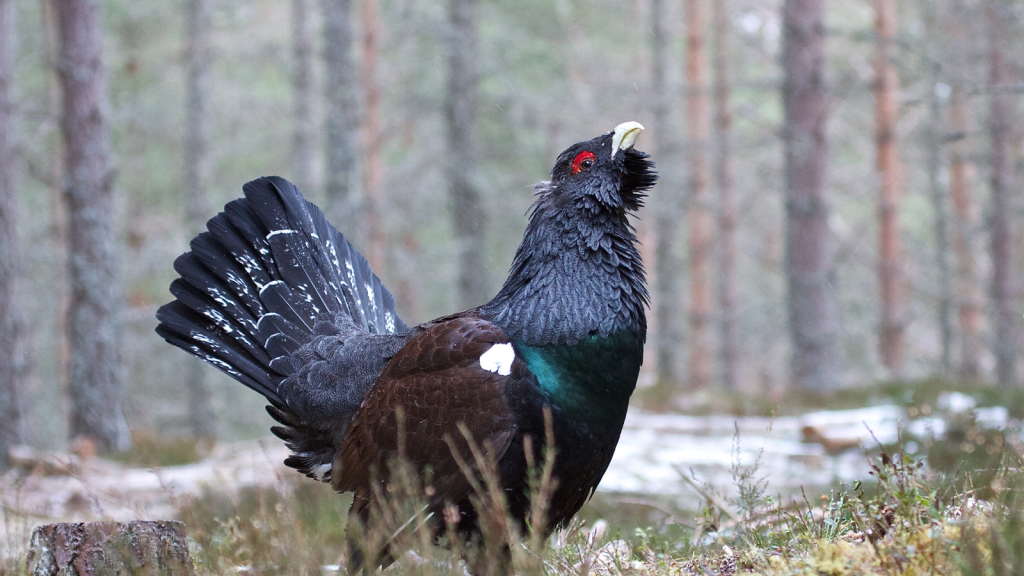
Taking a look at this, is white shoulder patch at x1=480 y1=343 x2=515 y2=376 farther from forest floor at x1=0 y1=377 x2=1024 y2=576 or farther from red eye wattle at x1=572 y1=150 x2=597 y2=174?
red eye wattle at x1=572 y1=150 x2=597 y2=174

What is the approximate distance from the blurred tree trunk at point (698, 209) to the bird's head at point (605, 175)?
13603 millimetres

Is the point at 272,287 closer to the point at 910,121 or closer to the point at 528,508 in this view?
the point at 528,508

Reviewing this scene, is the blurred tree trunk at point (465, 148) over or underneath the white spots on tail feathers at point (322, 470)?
over

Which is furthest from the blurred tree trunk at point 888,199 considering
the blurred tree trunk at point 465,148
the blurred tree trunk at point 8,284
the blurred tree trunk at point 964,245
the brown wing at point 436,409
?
the blurred tree trunk at point 8,284

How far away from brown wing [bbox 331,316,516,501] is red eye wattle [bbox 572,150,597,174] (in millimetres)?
800

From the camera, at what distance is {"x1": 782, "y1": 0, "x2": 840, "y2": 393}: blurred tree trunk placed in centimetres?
1088

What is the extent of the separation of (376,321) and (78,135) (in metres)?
6.85

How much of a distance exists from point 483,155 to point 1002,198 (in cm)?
947

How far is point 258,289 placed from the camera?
13.8 ft

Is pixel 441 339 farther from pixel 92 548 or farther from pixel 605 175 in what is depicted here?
pixel 92 548

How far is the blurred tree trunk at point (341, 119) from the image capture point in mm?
11203

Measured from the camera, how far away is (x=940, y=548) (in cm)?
209

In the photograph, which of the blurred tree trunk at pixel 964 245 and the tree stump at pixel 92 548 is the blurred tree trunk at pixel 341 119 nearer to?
the tree stump at pixel 92 548

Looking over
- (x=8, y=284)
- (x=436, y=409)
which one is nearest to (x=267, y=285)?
(x=436, y=409)
